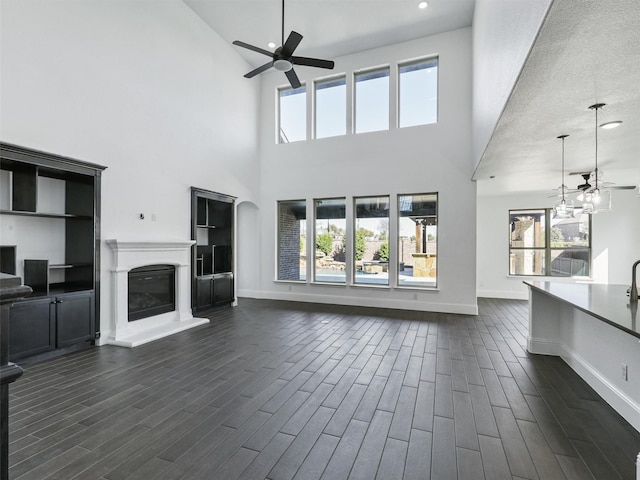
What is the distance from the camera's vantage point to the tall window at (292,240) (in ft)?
25.9

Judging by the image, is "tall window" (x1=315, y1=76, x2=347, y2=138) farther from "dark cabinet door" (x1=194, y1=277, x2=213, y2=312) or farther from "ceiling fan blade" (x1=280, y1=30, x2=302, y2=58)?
"dark cabinet door" (x1=194, y1=277, x2=213, y2=312)

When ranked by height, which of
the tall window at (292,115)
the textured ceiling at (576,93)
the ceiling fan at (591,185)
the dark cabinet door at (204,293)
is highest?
the tall window at (292,115)

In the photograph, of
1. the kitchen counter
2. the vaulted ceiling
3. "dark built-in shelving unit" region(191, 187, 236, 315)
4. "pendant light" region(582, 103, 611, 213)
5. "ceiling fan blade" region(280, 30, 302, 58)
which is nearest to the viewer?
the vaulted ceiling

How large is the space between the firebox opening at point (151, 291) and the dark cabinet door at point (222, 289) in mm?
1059

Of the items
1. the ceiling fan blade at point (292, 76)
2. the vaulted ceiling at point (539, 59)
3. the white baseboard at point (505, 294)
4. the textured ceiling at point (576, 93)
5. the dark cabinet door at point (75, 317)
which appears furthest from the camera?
the white baseboard at point (505, 294)

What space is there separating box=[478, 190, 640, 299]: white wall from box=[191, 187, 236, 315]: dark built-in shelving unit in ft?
21.3

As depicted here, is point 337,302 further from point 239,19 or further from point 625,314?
point 239,19

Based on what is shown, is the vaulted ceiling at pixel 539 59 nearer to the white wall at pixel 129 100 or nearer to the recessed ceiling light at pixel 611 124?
the recessed ceiling light at pixel 611 124

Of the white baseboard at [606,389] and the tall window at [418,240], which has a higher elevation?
the tall window at [418,240]

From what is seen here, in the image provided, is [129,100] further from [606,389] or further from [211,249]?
[606,389]

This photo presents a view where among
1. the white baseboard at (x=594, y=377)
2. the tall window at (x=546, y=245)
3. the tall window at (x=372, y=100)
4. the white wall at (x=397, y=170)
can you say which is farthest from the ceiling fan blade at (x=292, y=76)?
the tall window at (x=546, y=245)

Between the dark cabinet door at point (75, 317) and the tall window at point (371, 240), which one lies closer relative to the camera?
the dark cabinet door at point (75, 317)

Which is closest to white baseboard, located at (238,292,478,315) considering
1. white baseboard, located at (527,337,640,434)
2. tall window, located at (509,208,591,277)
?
white baseboard, located at (527,337,640,434)

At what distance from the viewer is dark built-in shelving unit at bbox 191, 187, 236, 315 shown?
6102mm
